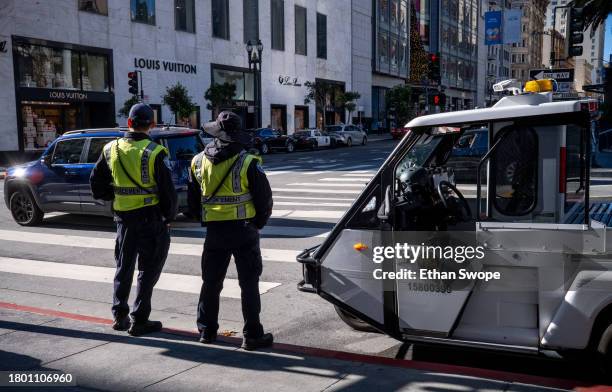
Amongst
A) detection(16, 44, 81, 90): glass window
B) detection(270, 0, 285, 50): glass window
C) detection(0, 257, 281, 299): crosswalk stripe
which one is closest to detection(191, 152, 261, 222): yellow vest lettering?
detection(0, 257, 281, 299): crosswalk stripe

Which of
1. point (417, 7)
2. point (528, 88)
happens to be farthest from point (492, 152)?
point (417, 7)

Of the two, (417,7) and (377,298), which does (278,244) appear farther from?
(417,7)

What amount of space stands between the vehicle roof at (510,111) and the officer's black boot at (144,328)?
2.84 metres

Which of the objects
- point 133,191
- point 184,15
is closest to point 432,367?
point 133,191

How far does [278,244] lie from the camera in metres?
9.23

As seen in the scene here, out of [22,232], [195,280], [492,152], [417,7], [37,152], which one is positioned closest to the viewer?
[492,152]

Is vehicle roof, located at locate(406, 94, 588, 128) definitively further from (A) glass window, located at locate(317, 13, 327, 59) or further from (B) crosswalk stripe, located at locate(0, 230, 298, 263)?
(A) glass window, located at locate(317, 13, 327, 59)

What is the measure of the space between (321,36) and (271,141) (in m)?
23.5

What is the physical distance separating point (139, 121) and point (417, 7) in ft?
258

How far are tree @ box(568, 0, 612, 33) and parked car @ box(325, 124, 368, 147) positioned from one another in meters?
28.3

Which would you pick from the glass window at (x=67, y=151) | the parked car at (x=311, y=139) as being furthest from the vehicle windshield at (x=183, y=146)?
the parked car at (x=311, y=139)

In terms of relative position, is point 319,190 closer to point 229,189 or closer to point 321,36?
point 229,189

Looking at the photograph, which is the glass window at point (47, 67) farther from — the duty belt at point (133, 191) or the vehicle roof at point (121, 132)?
the duty belt at point (133, 191)

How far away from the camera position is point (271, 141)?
116 ft
